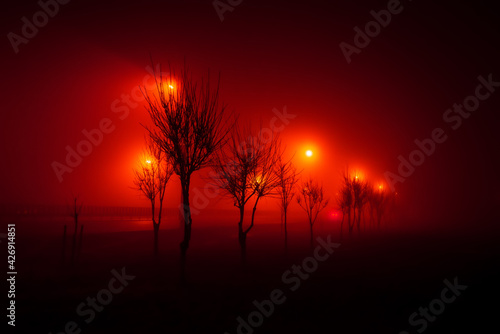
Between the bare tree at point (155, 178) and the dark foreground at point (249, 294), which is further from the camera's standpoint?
the bare tree at point (155, 178)

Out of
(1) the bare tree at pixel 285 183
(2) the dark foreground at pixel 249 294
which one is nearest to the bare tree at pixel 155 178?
(2) the dark foreground at pixel 249 294

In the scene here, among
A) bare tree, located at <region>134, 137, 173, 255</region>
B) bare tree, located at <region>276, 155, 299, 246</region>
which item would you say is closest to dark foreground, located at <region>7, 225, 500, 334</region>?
bare tree, located at <region>134, 137, 173, 255</region>

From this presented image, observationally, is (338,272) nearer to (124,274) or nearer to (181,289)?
(181,289)

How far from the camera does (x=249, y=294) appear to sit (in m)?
8.80

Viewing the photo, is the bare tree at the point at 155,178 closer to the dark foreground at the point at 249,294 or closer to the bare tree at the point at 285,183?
the dark foreground at the point at 249,294

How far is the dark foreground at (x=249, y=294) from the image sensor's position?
22.5 ft

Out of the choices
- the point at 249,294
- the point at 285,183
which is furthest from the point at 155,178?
the point at 249,294

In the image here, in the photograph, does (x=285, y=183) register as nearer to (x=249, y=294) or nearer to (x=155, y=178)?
(x=155, y=178)

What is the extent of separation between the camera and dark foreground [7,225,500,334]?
6855 mm

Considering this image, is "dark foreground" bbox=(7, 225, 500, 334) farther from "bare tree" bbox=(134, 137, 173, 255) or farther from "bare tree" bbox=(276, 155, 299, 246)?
"bare tree" bbox=(276, 155, 299, 246)

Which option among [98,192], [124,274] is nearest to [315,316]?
[124,274]

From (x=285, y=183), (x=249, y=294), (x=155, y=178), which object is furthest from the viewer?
(x=285, y=183)

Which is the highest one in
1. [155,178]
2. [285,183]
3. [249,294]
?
[155,178]

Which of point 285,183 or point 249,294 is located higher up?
→ point 285,183
